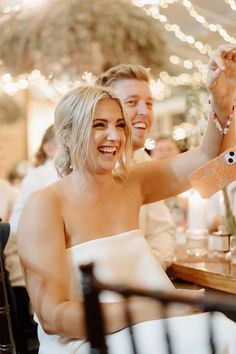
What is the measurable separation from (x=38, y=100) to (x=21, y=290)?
5.35 meters

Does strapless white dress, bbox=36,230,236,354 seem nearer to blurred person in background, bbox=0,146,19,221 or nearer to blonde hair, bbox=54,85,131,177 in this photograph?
blonde hair, bbox=54,85,131,177

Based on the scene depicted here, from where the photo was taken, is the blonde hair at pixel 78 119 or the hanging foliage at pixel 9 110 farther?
the hanging foliage at pixel 9 110

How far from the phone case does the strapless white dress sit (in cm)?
22

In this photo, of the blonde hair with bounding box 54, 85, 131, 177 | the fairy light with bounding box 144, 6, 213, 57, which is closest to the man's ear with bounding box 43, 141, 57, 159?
the fairy light with bounding box 144, 6, 213, 57

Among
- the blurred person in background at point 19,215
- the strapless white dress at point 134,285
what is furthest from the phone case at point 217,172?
the blurred person in background at point 19,215

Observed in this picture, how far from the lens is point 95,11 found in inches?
177

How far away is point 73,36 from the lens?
14.8 ft

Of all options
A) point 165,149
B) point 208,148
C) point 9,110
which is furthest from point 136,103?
point 9,110

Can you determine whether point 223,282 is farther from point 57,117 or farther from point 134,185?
point 57,117

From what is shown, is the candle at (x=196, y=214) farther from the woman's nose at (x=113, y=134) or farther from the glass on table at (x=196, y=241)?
the woman's nose at (x=113, y=134)

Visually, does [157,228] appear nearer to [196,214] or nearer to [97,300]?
[196,214]

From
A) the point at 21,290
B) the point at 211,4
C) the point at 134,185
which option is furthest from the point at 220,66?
the point at 211,4

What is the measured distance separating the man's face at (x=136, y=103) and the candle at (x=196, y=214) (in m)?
0.46

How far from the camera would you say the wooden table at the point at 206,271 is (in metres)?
1.65
